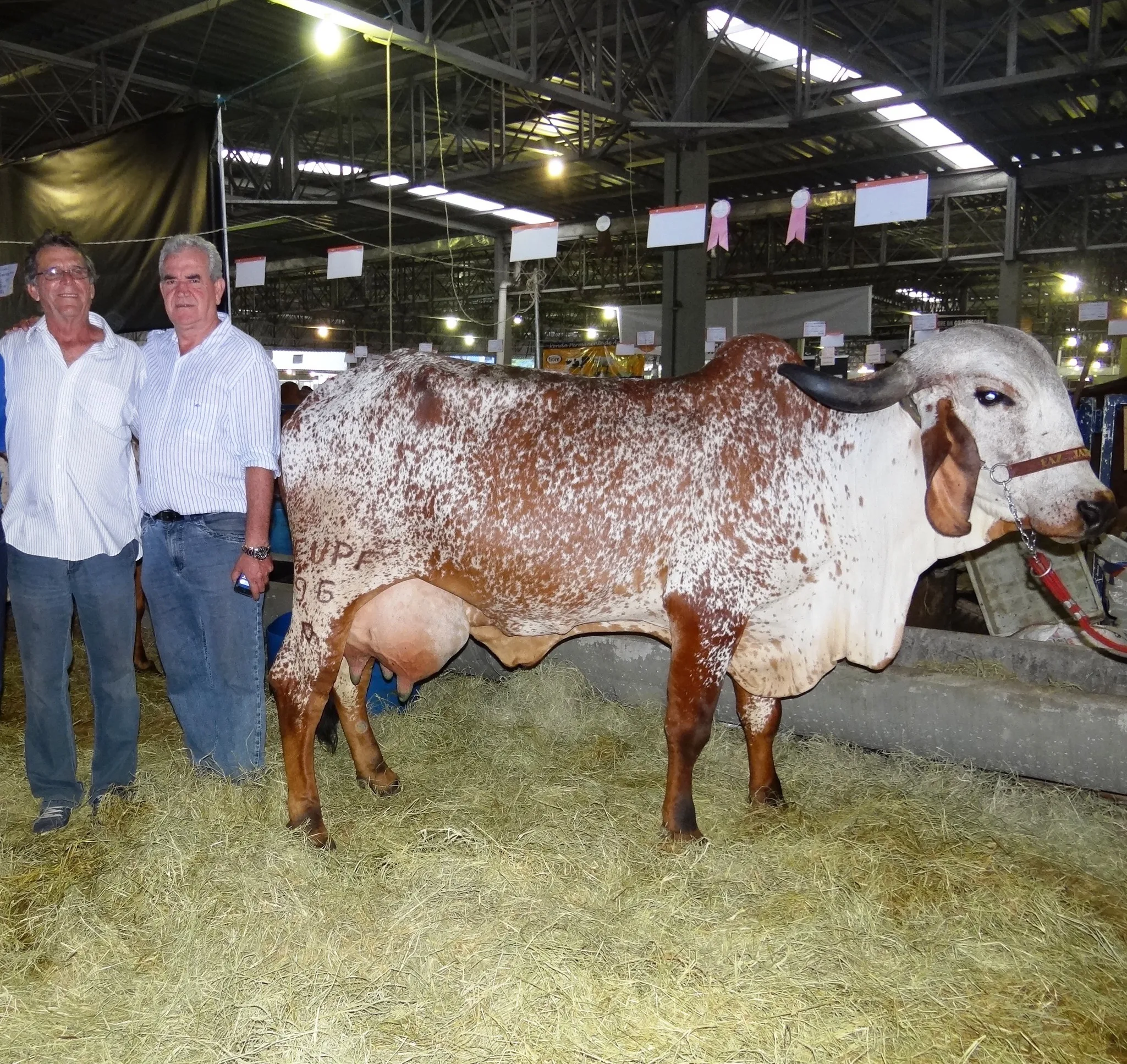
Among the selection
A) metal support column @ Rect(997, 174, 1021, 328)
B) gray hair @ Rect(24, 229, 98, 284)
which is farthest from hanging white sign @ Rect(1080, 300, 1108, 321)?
gray hair @ Rect(24, 229, 98, 284)

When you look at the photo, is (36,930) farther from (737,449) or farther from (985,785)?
(985,785)

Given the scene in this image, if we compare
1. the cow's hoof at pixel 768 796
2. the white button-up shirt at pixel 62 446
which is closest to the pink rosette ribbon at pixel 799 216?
the cow's hoof at pixel 768 796

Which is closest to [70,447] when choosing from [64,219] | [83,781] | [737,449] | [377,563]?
Answer: [377,563]

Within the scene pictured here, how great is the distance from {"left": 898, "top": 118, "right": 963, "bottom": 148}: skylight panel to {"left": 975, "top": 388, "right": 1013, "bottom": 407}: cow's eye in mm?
10003

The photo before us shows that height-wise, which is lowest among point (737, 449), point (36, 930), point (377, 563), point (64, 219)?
point (36, 930)

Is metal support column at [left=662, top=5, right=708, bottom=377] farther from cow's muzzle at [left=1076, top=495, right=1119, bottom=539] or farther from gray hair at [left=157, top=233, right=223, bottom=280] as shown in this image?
cow's muzzle at [left=1076, top=495, right=1119, bottom=539]

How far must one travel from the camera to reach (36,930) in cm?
271

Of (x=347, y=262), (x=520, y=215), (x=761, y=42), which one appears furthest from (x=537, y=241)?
(x=520, y=215)

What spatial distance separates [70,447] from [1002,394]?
10.3 feet

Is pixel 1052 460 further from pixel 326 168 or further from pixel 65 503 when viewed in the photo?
pixel 326 168

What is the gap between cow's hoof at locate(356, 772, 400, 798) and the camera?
3.76 metres

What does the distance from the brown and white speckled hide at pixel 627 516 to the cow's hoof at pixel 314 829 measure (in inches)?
0.6

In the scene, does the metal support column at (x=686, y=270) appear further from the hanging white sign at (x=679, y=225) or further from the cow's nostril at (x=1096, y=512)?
the cow's nostril at (x=1096, y=512)

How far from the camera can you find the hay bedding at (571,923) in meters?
2.28
